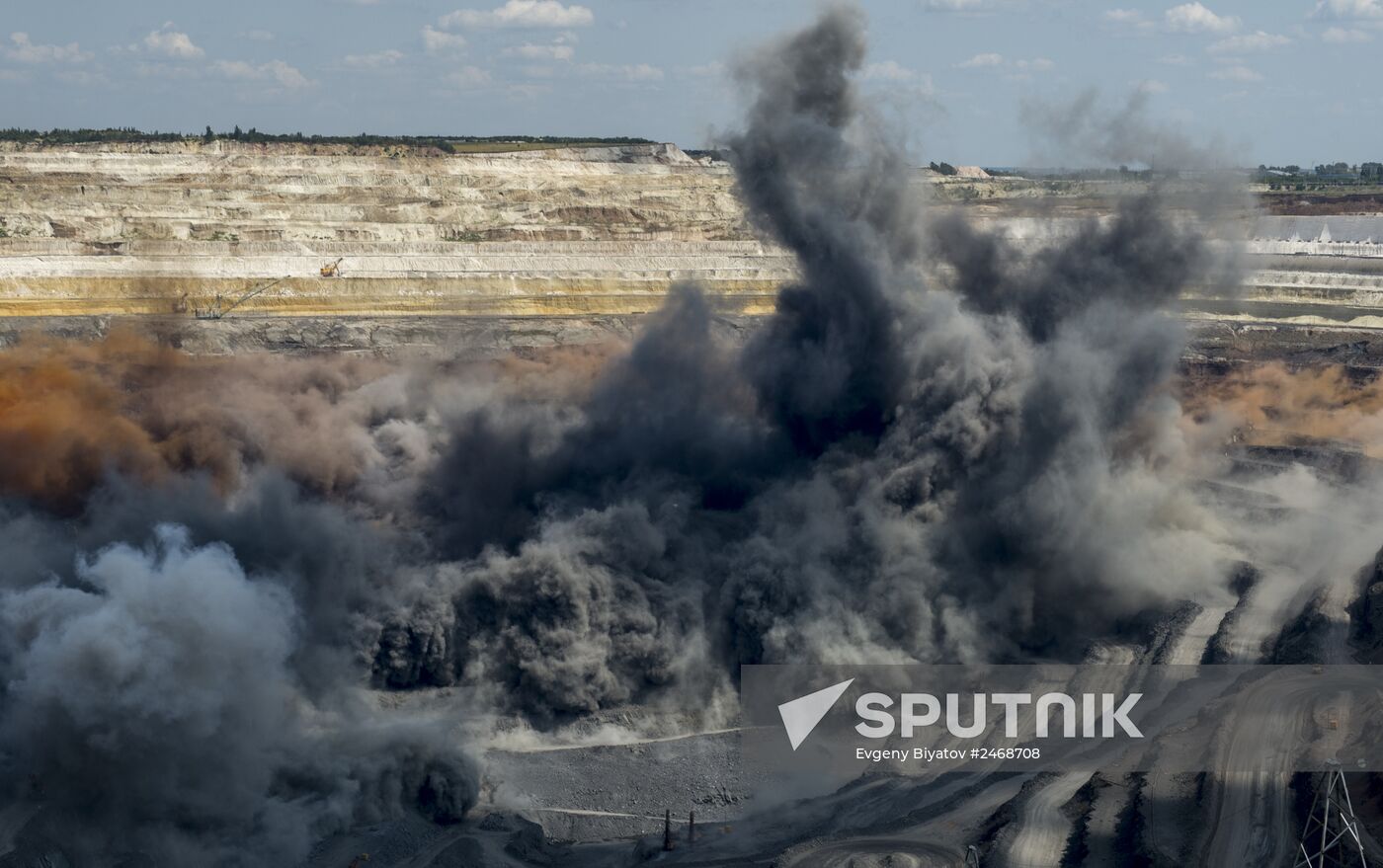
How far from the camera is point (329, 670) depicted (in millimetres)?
54156

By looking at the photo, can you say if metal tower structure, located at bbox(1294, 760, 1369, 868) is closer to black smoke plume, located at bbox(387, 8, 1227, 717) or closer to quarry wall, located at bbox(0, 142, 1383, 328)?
black smoke plume, located at bbox(387, 8, 1227, 717)

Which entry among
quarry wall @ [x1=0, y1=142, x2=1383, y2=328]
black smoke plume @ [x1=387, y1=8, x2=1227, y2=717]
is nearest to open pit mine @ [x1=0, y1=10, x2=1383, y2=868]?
black smoke plume @ [x1=387, y1=8, x2=1227, y2=717]

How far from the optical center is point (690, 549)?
6347 cm

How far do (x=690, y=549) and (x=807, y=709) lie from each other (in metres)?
10.4

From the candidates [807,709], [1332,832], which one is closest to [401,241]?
[807,709]

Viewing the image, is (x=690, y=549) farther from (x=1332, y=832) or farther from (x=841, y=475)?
(x=1332, y=832)

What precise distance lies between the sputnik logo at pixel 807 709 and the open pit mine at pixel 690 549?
1.99 meters

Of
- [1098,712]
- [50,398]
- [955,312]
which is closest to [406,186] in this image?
[50,398]

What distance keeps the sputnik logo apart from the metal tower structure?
19.2 meters

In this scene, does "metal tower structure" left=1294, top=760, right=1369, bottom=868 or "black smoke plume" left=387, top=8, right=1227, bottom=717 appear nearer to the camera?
"metal tower structure" left=1294, top=760, right=1369, bottom=868

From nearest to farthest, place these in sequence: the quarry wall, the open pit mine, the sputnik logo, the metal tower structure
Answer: the metal tower structure → the open pit mine → the sputnik logo → the quarry wall

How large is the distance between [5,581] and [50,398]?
911 inches

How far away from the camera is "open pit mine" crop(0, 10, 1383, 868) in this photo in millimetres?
42594

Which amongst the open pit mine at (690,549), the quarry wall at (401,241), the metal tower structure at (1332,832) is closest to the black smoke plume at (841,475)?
the open pit mine at (690,549)
